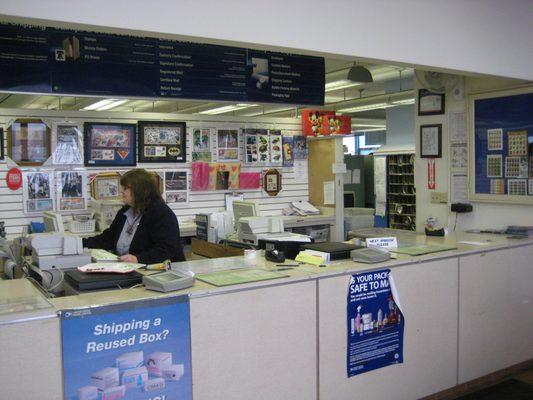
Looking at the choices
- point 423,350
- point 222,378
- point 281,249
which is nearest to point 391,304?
point 423,350

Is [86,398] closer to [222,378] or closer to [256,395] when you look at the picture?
[222,378]

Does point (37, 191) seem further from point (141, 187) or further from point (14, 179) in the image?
point (141, 187)

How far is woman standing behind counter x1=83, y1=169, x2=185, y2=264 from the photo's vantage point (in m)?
3.81

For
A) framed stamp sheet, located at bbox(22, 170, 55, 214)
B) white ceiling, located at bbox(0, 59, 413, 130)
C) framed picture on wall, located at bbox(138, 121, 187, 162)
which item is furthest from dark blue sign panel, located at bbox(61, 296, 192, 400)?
white ceiling, located at bbox(0, 59, 413, 130)

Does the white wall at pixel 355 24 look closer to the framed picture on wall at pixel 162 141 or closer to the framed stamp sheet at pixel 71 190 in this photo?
the framed picture on wall at pixel 162 141

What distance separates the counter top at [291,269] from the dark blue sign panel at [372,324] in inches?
3.7

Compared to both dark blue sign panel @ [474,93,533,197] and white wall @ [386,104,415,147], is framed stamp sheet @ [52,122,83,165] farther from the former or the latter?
white wall @ [386,104,415,147]

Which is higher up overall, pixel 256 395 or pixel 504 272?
pixel 504 272

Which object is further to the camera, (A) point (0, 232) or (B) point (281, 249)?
(A) point (0, 232)

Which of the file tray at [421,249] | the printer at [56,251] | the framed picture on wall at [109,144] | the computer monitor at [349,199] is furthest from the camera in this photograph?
the computer monitor at [349,199]

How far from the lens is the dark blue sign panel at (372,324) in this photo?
314 cm

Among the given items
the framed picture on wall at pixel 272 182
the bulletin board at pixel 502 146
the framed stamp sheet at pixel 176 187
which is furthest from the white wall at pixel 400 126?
the bulletin board at pixel 502 146

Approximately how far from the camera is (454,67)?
3.96m

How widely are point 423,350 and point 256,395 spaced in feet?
4.08
